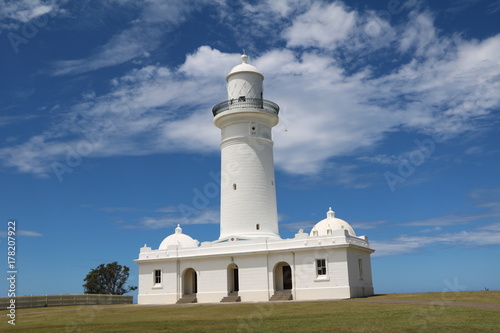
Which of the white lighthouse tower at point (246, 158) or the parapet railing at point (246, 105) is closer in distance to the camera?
the white lighthouse tower at point (246, 158)

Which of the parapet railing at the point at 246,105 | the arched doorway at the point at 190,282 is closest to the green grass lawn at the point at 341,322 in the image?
the arched doorway at the point at 190,282

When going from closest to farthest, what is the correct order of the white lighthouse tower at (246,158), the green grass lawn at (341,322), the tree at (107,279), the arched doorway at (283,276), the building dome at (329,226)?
the green grass lawn at (341,322) < the arched doorway at (283,276) < the building dome at (329,226) < the white lighthouse tower at (246,158) < the tree at (107,279)

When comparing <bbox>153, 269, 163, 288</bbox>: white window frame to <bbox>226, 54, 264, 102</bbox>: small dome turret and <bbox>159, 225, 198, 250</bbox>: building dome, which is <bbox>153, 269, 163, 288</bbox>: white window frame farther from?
<bbox>226, 54, 264, 102</bbox>: small dome turret

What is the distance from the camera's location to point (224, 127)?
1518 inches

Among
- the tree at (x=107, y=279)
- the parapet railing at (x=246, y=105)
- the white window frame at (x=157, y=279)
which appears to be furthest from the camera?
the tree at (x=107, y=279)

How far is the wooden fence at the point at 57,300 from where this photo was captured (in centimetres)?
3350

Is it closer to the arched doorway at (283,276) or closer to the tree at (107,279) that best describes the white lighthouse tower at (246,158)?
the arched doorway at (283,276)

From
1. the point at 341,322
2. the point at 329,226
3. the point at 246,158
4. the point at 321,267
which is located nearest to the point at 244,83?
the point at 246,158

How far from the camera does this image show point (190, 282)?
3703cm

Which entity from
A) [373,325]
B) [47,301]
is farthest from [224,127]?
[373,325]

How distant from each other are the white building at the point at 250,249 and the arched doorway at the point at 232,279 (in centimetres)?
7

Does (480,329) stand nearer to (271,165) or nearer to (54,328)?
(54,328)

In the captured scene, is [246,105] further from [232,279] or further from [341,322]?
[341,322]

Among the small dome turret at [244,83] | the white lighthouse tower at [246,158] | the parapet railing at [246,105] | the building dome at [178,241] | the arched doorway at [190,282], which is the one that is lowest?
the arched doorway at [190,282]
